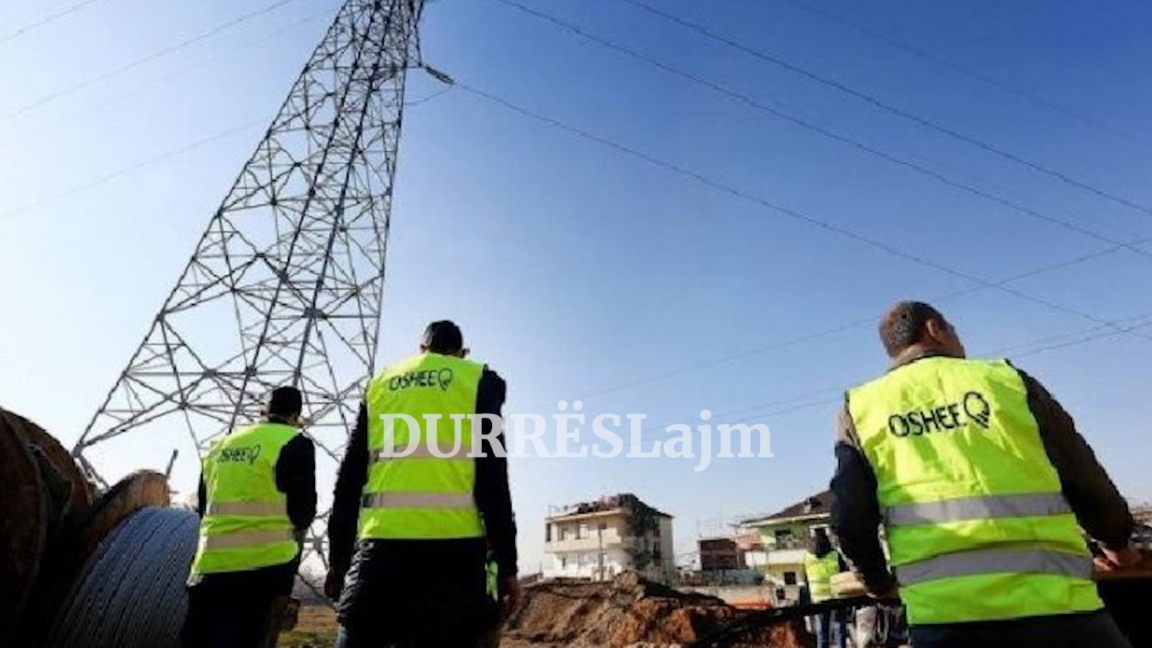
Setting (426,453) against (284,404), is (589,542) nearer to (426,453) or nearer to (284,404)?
(284,404)

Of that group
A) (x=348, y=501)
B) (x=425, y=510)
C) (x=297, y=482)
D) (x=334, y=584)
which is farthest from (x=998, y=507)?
(x=297, y=482)

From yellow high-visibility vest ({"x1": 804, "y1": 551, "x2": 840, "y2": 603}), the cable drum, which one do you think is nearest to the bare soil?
yellow high-visibility vest ({"x1": 804, "y1": 551, "x2": 840, "y2": 603})

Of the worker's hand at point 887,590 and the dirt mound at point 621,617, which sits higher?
the worker's hand at point 887,590

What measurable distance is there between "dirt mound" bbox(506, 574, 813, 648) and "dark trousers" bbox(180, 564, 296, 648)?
13.0 m

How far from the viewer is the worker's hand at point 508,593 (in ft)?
8.93

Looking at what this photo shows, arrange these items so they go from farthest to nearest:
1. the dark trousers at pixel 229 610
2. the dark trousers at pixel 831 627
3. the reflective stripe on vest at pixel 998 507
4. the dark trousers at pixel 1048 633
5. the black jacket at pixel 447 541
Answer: the dark trousers at pixel 831 627 → the dark trousers at pixel 229 610 → the black jacket at pixel 447 541 → the reflective stripe on vest at pixel 998 507 → the dark trousers at pixel 1048 633

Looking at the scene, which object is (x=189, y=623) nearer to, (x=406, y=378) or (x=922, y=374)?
(x=406, y=378)

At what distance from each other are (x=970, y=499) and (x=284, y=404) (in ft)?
11.9

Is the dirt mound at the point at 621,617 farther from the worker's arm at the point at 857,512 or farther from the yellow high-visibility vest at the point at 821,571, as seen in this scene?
the worker's arm at the point at 857,512

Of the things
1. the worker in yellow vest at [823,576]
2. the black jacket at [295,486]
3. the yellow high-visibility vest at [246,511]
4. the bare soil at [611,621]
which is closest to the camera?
the yellow high-visibility vest at [246,511]

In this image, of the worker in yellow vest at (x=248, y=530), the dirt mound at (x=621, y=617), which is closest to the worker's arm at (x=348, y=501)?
the worker in yellow vest at (x=248, y=530)

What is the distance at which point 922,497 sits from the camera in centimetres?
213

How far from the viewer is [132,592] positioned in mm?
4977

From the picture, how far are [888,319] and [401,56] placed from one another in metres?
18.6
